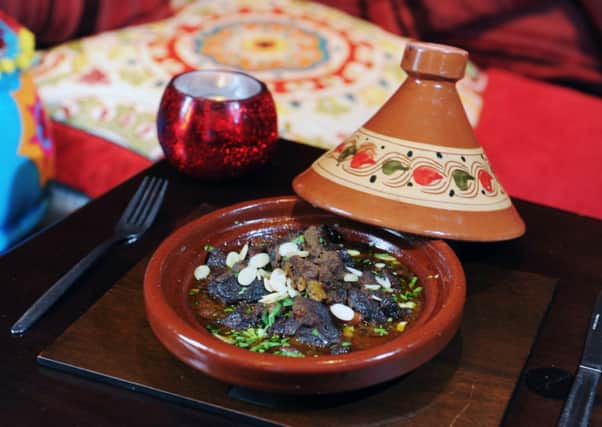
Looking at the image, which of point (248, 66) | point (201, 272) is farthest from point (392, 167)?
point (248, 66)

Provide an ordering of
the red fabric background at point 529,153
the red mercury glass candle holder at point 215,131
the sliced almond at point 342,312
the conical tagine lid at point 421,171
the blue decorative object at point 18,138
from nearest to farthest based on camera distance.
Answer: the sliced almond at point 342,312
the conical tagine lid at point 421,171
the red mercury glass candle holder at point 215,131
the blue decorative object at point 18,138
the red fabric background at point 529,153

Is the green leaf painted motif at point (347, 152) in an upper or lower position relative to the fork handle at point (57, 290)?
upper

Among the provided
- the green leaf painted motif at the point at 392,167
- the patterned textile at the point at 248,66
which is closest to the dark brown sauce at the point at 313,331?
the green leaf painted motif at the point at 392,167

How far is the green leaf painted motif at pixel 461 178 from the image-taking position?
2.58 ft

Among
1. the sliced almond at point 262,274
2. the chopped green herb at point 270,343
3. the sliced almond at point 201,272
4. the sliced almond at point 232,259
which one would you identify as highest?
the sliced almond at point 262,274

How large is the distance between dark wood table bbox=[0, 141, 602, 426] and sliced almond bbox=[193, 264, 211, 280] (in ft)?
0.35

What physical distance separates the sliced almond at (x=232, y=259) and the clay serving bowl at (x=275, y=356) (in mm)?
26

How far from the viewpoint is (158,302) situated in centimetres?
60

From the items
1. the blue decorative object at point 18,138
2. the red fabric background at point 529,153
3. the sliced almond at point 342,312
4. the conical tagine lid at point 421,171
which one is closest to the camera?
the sliced almond at point 342,312

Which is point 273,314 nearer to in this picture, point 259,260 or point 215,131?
point 259,260

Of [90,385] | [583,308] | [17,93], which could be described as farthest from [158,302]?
[17,93]

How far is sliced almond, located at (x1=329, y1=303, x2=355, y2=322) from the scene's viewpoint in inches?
25.6

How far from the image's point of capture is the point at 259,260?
27.9 inches

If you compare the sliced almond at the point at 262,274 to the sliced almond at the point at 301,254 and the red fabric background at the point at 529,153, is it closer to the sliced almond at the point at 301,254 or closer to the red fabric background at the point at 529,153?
the sliced almond at the point at 301,254
